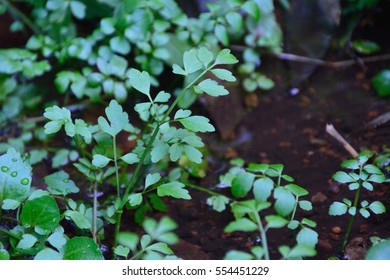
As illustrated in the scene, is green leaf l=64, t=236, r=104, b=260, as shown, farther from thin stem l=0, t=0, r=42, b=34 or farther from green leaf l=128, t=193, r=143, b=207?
thin stem l=0, t=0, r=42, b=34

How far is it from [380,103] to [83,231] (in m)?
1.34

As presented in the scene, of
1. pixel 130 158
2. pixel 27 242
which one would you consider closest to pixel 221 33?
pixel 130 158

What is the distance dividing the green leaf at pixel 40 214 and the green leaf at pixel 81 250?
0.08 m

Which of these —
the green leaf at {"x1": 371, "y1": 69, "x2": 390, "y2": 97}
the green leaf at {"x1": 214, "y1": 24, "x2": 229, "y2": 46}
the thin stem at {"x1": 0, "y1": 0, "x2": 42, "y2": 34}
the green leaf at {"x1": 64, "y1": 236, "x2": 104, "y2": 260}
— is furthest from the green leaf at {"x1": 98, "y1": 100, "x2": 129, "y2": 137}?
the green leaf at {"x1": 371, "y1": 69, "x2": 390, "y2": 97}

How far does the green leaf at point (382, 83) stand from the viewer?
7.82 ft

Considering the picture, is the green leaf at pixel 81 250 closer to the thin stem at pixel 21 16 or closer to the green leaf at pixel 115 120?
the green leaf at pixel 115 120

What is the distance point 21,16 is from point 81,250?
4.43 ft

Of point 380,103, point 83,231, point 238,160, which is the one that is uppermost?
point 83,231

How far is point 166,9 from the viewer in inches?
87.3

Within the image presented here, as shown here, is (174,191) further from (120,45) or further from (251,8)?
(251,8)

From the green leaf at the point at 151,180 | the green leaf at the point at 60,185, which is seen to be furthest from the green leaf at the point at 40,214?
the green leaf at the point at 151,180
